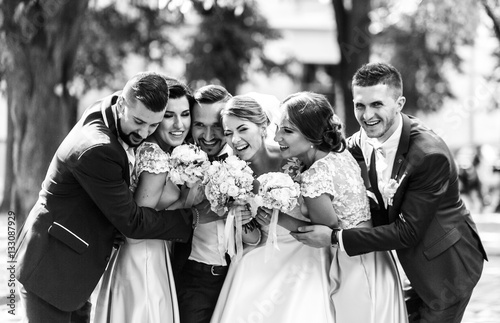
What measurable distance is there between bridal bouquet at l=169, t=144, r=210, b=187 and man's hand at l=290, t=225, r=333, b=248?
738 mm

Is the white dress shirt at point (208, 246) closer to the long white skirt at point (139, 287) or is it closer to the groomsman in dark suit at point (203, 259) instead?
the groomsman in dark suit at point (203, 259)

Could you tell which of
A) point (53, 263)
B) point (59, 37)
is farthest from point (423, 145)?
point (59, 37)

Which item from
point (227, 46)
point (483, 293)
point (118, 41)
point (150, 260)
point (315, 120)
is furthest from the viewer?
point (227, 46)

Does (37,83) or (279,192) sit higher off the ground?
(37,83)

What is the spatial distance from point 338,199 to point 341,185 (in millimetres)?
92

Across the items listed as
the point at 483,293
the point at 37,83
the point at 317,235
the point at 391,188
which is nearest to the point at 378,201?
the point at 391,188

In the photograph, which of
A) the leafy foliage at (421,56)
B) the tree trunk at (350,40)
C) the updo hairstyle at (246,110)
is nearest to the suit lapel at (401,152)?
the updo hairstyle at (246,110)

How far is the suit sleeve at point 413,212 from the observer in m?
4.55

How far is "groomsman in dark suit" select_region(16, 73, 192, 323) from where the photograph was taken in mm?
4430

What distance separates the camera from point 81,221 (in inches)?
180

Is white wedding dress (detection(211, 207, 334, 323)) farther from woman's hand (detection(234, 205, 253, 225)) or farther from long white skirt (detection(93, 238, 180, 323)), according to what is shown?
long white skirt (detection(93, 238, 180, 323))

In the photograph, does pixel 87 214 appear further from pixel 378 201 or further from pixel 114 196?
pixel 378 201

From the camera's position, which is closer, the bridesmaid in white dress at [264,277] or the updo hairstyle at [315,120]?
the updo hairstyle at [315,120]

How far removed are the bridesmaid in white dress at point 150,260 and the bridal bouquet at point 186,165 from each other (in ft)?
0.20
